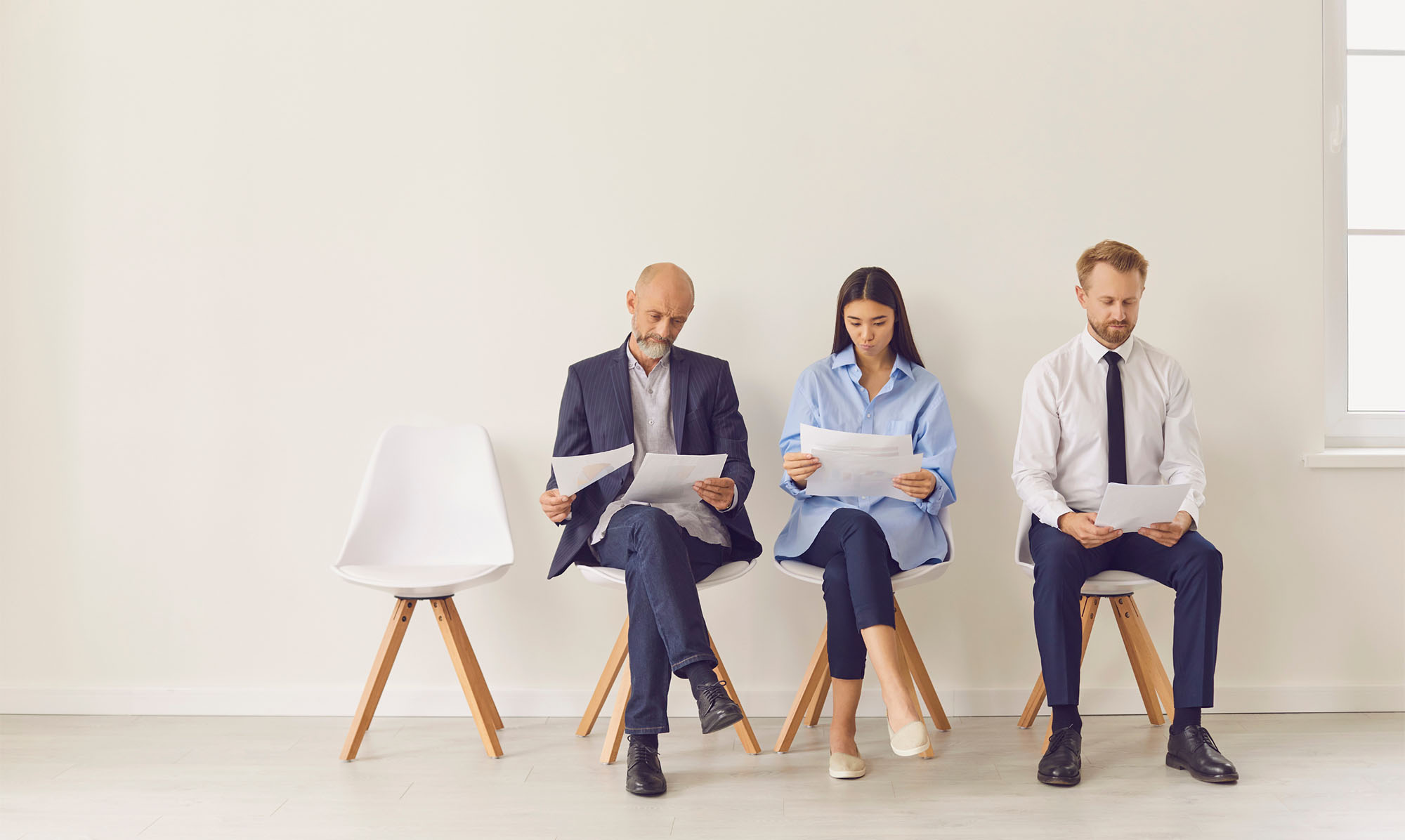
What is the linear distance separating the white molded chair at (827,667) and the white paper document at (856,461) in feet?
0.73

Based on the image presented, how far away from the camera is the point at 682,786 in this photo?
85.4 inches

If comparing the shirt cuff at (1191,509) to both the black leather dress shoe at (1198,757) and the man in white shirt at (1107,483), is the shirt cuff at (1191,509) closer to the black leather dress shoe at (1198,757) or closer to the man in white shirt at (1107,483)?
the man in white shirt at (1107,483)

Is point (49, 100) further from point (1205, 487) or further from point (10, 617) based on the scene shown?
point (1205, 487)

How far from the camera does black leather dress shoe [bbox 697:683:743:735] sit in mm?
1981

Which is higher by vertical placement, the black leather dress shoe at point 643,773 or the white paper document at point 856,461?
the white paper document at point 856,461

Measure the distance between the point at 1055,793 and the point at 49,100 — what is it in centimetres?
357

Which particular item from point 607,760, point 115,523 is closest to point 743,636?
point 607,760

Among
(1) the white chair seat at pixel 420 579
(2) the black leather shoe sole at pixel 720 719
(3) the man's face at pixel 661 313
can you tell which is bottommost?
(2) the black leather shoe sole at pixel 720 719

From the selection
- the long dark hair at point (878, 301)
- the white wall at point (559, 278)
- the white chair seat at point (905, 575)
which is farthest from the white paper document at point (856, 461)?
the white wall at point (559, 278)

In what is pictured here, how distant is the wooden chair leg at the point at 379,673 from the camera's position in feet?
7.95

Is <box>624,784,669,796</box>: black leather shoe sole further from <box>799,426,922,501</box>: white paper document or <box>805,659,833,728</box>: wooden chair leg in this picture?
<box>799,426,922,501</box>: white paper document

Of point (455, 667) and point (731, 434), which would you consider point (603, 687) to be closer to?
point (455, 667)

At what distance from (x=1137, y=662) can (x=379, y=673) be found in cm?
211

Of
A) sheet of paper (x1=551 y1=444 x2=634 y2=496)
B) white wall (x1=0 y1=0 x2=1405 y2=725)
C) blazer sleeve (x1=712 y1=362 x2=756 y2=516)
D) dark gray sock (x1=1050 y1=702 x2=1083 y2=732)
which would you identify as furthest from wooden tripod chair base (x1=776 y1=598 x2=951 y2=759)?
sheet of paper (x1=551 y1=444 x2=634 y2=496)
